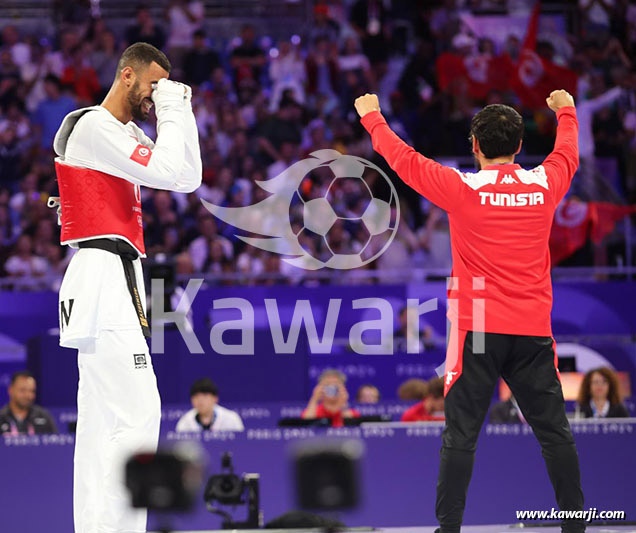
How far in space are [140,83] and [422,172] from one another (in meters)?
1.44

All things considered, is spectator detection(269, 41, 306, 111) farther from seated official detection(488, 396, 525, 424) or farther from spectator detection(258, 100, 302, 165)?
seated official detection(488, 396, 525, 424)

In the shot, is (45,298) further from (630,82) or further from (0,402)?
(630,82)

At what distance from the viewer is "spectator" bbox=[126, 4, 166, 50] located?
15.7 m

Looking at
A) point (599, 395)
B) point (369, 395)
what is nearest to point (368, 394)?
point (369, 395)

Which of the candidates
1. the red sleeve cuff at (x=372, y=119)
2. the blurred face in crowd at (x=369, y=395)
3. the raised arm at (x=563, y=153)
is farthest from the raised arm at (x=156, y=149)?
the blurred face in crowd at (x=369, y=395)

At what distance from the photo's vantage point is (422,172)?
4.88 m

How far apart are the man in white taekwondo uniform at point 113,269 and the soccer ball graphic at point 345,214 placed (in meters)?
8.22

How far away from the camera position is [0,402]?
448 inches

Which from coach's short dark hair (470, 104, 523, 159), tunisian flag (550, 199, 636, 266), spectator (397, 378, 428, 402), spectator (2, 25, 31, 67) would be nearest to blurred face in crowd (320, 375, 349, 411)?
spectator (397, 378, 428, 402)

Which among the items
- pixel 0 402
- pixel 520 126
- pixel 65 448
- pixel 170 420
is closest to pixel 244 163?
pixel 0 402

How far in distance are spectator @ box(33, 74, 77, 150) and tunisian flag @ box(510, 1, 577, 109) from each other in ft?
22.5

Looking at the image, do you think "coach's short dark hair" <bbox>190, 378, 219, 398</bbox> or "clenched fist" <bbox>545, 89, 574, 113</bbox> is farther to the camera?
"coach's short dark hair" <bbox>190, 378, 219, 398</bbox>

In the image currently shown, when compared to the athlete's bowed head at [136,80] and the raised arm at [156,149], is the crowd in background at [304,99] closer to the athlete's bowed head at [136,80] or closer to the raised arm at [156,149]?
the athlete's bowed head at [136,80]

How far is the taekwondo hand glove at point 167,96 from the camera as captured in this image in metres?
4.72
